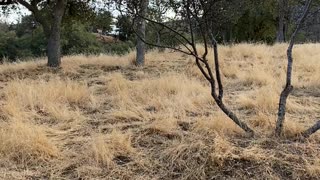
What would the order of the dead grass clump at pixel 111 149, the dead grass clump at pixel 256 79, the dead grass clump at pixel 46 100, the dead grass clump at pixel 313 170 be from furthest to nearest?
the dead grass clump at pixel 256 79
the dead grass clump at pixel 46 100
the dead grass clump at pixel 111 149
the dead grass clump at pixel 313 170

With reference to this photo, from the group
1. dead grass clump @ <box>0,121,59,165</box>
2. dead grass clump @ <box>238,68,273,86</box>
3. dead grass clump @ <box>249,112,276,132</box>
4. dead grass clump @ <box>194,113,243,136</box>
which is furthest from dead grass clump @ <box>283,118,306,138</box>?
dead grass clump @ <box>238,68,273,86</box>

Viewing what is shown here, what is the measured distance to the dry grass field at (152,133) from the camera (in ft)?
11.1

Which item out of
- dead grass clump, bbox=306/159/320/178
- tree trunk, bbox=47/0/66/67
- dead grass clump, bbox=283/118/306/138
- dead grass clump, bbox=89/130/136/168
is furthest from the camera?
tree trunk, bbox=47/0/66/67

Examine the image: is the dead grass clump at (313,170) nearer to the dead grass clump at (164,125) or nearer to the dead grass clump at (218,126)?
the dead grass clump at (218,126)

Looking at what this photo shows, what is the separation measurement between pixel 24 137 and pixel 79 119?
1.02 meters

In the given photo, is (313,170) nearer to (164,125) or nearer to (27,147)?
(164,125)

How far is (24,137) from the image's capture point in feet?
12.8

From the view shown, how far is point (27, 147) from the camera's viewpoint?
373cm

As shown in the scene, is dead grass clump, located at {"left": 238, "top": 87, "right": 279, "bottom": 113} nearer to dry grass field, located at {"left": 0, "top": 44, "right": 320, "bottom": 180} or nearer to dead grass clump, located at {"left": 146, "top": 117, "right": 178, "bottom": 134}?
dry grass field, located at {"left": 0, "top": 44, "right": 320, "bottom": 180}

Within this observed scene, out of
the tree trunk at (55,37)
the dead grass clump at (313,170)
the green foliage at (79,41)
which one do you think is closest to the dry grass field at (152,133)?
the dead grass clump at (313,170)

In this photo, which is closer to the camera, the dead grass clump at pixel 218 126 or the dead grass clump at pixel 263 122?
the dead grass clump at pixel 218 126

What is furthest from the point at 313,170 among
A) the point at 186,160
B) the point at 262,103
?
the point at 262,103

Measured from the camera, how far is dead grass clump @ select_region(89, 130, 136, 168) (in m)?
3.54

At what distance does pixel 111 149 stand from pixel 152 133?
2.05 feet
